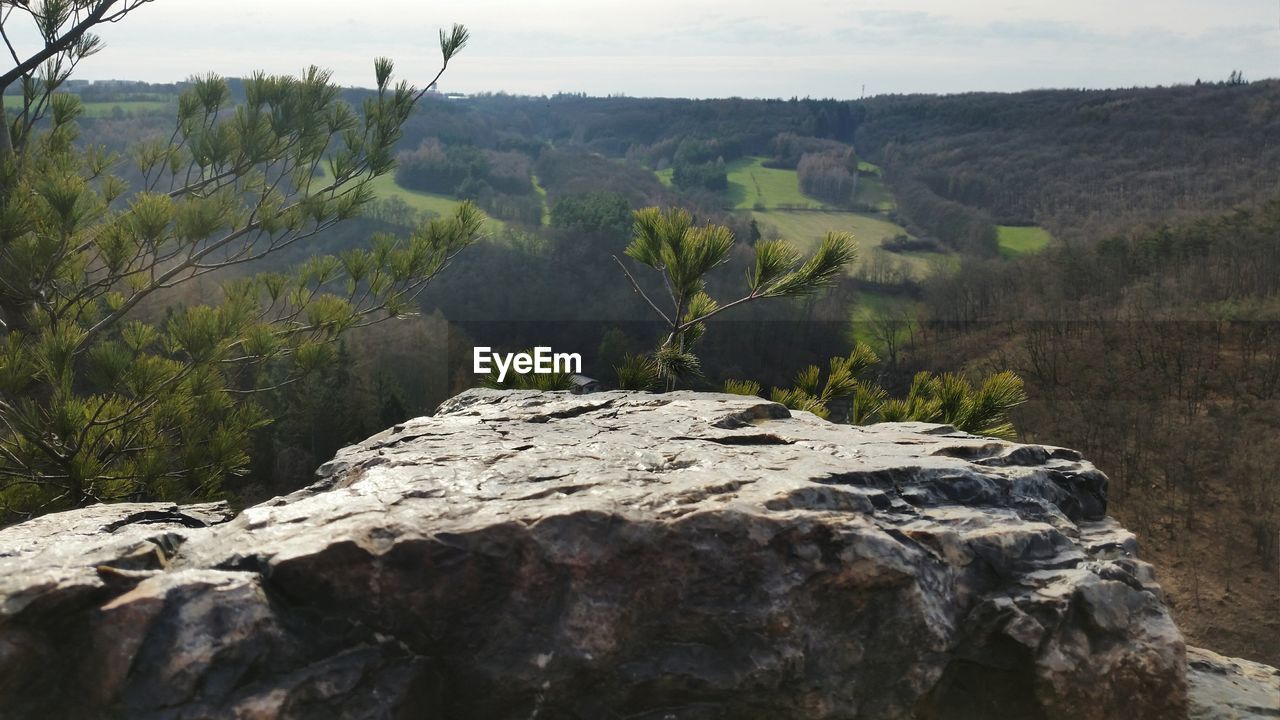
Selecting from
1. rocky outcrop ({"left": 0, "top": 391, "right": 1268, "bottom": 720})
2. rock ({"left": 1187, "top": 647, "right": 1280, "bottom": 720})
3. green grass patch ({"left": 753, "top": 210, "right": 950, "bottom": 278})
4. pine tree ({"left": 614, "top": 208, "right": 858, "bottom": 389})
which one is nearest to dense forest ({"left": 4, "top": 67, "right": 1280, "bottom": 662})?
pine tree ({"left": 614, "top": 208, "right": 858, "bottom": 389})

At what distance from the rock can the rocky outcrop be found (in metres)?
0.05

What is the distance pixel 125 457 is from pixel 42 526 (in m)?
4.09

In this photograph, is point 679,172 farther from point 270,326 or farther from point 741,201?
point 270,326

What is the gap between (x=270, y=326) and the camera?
697 cm

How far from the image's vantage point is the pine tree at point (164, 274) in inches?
223

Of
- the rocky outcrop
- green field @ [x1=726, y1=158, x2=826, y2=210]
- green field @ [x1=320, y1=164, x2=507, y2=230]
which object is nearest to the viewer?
the rocky outcrop

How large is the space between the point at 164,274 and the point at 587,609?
5.72 meters

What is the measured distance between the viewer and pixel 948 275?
50969 millimetres

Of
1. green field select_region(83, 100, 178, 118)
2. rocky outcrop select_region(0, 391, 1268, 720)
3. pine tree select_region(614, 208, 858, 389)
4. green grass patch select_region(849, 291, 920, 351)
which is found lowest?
green grass patch select_region(849, 291, 920, 351)

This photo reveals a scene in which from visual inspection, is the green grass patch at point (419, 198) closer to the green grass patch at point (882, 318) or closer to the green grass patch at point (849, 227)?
the green grass patch at point (849, 227)

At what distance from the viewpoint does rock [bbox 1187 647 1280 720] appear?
278 cm

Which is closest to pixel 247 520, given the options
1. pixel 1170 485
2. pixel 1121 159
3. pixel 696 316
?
pixel 696 316

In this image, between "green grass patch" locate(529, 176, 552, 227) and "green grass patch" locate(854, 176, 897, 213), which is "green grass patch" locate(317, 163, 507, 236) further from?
"green grass patch" locate(854, 176, 897, 213)

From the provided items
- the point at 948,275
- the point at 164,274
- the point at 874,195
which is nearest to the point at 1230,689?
the point at 164,274
